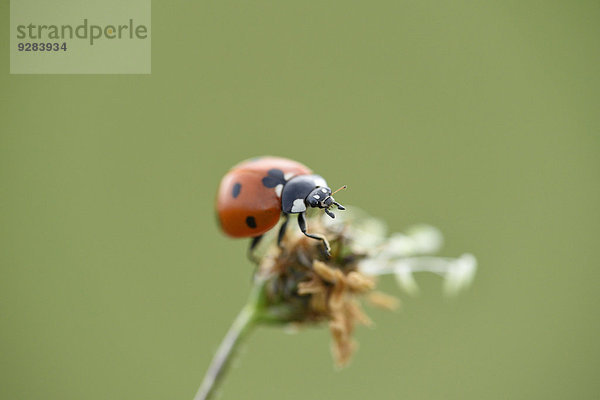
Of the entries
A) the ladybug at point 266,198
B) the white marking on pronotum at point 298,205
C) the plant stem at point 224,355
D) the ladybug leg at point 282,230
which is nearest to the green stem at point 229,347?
the plant stem at point 224,355

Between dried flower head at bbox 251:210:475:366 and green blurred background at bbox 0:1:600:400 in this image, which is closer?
dried flower head at bbox 251:210:475:366

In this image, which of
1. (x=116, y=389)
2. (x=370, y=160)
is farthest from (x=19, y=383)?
(x=370, y=160)

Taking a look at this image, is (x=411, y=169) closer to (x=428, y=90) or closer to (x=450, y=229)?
(x=450, y=229)

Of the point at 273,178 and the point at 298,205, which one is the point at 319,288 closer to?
the point at 298,205

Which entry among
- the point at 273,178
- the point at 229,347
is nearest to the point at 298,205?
the point at 273,178

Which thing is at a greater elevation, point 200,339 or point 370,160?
point 370,160

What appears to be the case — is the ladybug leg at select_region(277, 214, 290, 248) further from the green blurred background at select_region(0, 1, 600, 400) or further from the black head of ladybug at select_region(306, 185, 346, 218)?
the green blurred background at select_region(0, 1, 600, 400)

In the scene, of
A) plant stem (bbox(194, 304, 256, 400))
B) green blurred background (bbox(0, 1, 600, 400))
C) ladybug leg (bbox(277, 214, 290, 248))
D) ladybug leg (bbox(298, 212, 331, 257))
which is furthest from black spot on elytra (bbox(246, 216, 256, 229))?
green blurred background (bbox(0, 1, 600, 400))

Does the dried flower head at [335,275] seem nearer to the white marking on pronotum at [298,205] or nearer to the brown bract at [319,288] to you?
the brown bract at [319,288]
